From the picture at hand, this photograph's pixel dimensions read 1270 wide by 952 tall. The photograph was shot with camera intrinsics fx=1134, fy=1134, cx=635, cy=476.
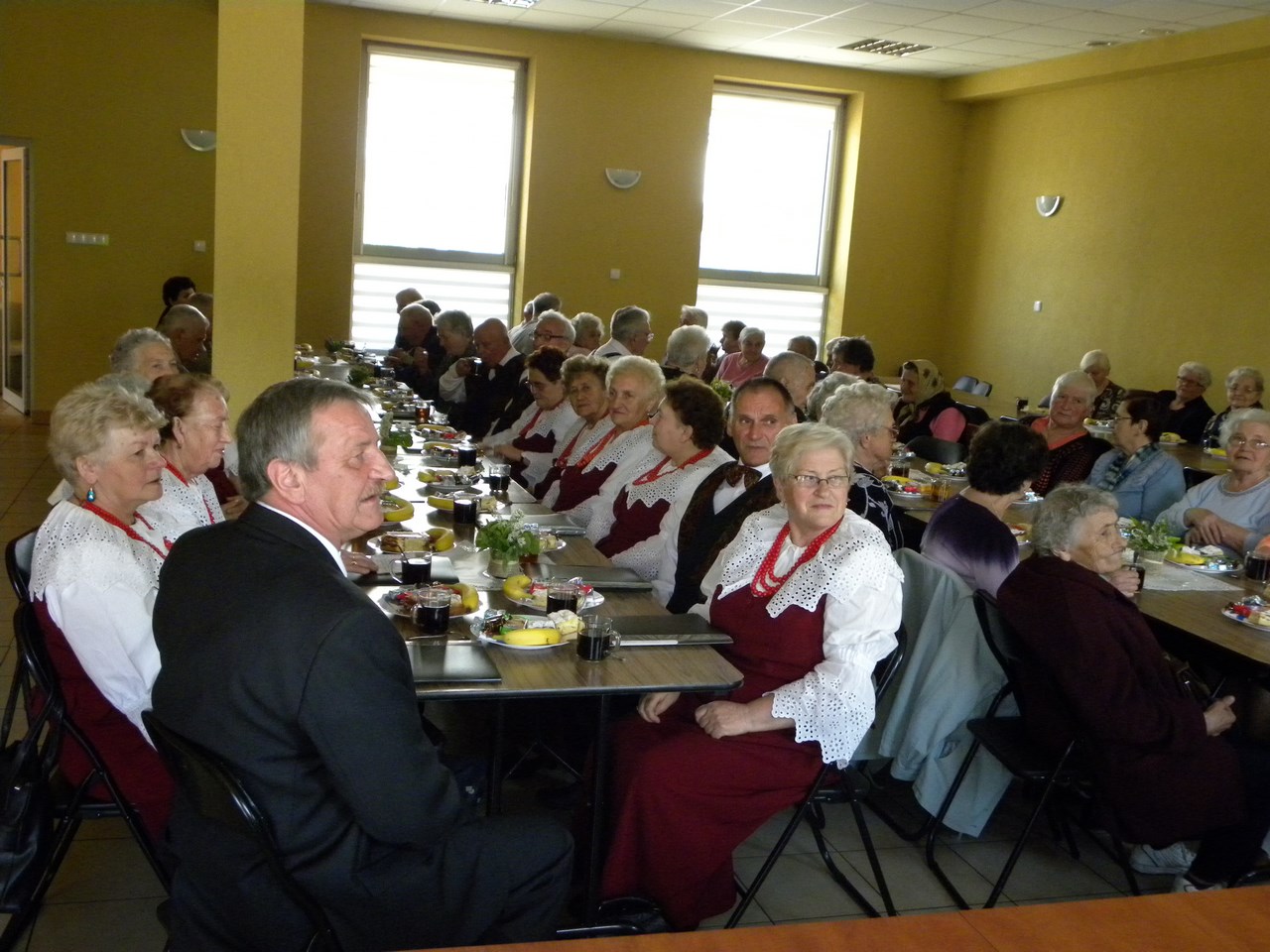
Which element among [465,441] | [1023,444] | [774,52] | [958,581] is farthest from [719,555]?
[774,52]

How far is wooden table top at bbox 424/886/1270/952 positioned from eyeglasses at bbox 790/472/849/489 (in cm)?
131

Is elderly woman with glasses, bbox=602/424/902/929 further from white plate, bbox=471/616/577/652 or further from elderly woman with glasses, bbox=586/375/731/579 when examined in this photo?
elderly woman with glasses, bbox=586/375/731/579

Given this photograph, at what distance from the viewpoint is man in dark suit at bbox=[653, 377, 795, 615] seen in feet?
11.2

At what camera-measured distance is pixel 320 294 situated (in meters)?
10.5

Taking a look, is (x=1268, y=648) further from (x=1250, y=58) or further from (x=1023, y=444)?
(x=1250, y=58)

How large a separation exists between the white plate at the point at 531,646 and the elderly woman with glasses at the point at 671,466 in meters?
1.19

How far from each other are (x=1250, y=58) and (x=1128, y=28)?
0.91 m

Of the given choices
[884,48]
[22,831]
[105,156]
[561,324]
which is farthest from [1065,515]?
[105,156]

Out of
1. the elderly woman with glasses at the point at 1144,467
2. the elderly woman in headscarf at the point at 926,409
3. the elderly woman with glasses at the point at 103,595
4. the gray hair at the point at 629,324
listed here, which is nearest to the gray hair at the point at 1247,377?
the elderly woman in headscarf at the point at 926,409

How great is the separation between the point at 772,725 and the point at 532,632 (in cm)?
63

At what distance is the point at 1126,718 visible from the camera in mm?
2744

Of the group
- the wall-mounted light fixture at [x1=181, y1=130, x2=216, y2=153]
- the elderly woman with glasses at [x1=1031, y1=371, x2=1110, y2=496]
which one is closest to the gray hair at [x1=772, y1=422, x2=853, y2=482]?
the elderly woman with glasses at [x1=1031, y1=371, x2=1110, y2=496]

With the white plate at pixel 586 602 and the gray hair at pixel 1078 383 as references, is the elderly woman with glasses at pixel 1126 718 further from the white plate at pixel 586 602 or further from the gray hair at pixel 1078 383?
the gray hair at pixel 1078 383

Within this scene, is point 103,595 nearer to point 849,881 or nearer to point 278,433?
point 278,433
